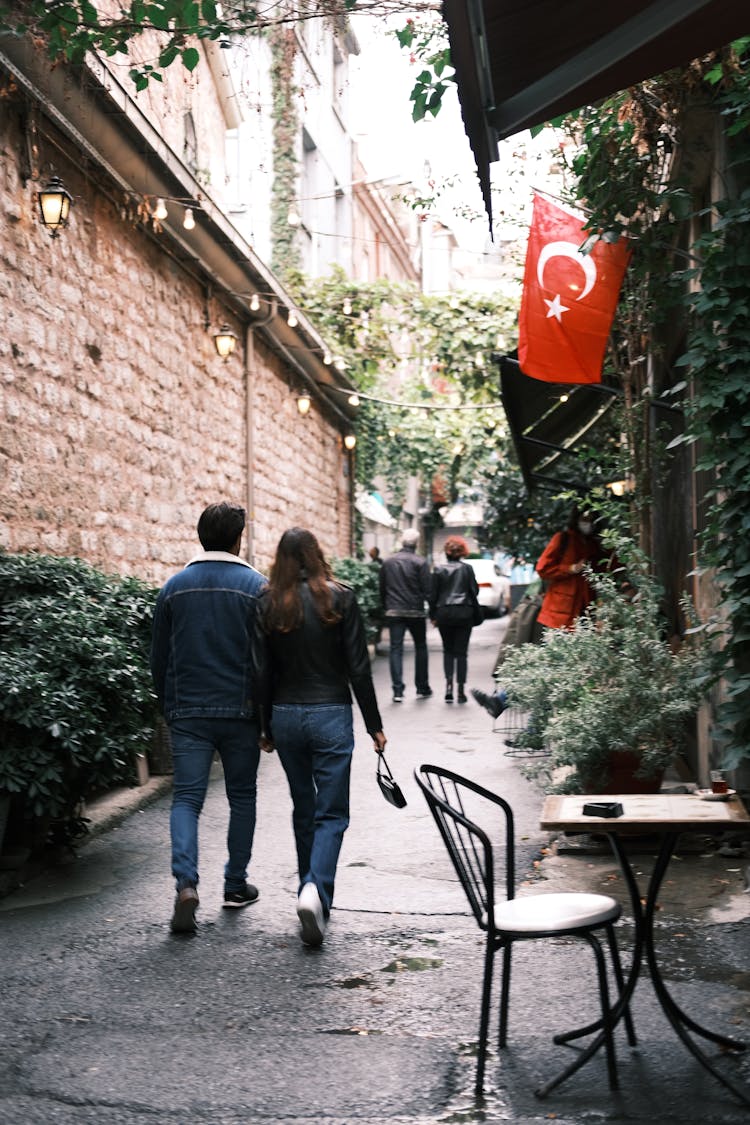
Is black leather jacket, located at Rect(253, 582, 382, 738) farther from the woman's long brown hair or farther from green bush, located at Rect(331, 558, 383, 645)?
green bush, located at Rect(331, 558, 383, 645)

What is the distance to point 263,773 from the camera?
9898 mm

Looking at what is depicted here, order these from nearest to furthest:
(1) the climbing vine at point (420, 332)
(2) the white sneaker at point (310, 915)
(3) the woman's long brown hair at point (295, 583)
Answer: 1. (2) the white sneaker at point (310, 915)
2. (3) the woman's long brown hair at point (295, 583)
3. (1) the climbing vine at point (420, 332)

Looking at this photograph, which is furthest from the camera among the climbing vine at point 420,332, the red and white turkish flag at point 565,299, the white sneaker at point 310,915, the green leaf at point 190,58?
the climbing vine at point 420,332

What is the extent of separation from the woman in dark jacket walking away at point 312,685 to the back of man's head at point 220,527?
17.4 inches

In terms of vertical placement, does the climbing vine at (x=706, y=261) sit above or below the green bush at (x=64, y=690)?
above

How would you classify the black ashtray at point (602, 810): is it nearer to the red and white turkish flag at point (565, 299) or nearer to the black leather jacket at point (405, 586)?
the red and white turkish flag at point (565, 299)

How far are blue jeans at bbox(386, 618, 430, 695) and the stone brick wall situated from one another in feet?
7.38

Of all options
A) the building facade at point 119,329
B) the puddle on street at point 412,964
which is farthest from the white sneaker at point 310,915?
the building facade at point 119,329

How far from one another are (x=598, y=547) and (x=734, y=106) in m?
5.44

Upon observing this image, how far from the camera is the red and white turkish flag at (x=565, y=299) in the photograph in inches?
313

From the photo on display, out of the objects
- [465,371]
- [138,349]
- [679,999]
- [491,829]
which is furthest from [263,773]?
[465,371]

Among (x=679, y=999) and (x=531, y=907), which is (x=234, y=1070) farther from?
(x=679, y=999)

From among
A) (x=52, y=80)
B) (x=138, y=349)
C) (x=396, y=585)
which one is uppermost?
(x=52, y=80)

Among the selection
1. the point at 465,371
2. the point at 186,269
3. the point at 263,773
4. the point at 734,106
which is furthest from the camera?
the point at 465,371
